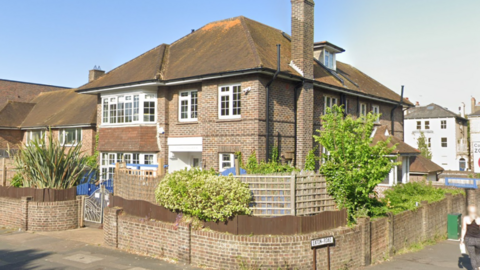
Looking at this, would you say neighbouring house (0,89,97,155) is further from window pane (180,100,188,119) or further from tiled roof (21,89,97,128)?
window pane (180,100,188,119)

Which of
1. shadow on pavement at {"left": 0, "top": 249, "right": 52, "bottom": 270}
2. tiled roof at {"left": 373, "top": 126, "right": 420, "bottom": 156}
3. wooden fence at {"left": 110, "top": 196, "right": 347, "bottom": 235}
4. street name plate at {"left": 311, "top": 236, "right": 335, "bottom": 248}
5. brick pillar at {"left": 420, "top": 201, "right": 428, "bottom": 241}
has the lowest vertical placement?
shadow on pavement at {"left": 0, "top": 249, "right": 52, "bottom": 270}

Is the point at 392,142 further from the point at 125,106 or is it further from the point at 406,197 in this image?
the point at 125,106

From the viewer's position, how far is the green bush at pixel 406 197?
13138 millimetres

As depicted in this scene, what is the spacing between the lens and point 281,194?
10.3 m

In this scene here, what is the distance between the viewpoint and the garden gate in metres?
14.8

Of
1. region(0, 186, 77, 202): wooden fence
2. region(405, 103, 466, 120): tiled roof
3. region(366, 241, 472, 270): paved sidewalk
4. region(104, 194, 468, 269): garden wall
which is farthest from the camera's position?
region(405, 103, 466, 120): tiled roof

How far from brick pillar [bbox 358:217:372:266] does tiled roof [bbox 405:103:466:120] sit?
47.4m

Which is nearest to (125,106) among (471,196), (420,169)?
(420,169)

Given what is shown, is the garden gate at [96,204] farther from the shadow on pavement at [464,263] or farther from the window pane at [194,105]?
the shadow on pavement at [464,263]

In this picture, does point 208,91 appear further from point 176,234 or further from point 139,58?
point 176,234

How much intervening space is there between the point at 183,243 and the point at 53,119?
22.6 meters

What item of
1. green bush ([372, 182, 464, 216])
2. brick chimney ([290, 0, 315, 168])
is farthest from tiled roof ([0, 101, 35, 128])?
green bush ([372, 182, 464, 216])

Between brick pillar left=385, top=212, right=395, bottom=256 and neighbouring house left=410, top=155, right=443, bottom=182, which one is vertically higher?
neighbouring house left=410, top=155, right=443, bottom=182

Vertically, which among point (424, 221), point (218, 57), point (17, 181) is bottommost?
point (424, 221)
